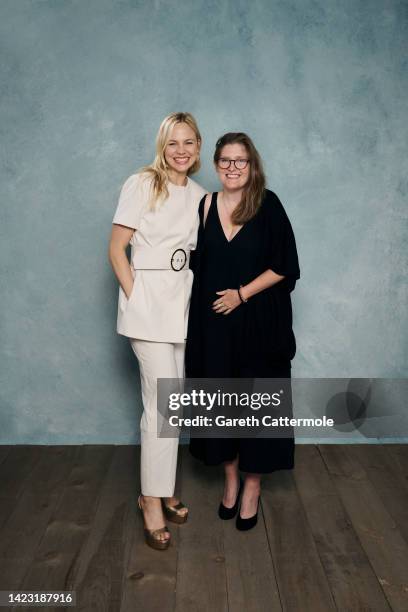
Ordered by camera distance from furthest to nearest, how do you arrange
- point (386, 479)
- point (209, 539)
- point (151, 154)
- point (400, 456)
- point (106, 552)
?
point (400, 456) → point (151, 154) → point (386, 479) → point (209, 539) → point (106, 552)

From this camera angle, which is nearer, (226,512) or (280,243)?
(280,243)

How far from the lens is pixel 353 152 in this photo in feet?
9.98

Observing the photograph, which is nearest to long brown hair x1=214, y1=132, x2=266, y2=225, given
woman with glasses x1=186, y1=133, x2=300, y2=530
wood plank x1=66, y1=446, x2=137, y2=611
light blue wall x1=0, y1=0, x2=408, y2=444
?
woman with glasses x1=186, y1=133, x2=300, y2=530

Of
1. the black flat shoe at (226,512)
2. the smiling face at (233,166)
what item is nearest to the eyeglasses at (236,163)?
the smiling face at (233,166)

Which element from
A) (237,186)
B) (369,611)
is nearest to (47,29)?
(237,186)

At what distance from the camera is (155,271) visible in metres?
2.34

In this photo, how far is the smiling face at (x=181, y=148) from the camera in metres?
2.27

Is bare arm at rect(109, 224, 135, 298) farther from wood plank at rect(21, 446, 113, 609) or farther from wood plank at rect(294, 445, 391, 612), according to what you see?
wood plank at rect(294, 445, 391, 612)

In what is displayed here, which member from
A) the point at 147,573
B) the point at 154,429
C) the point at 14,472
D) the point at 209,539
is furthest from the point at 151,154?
the point at 147,573

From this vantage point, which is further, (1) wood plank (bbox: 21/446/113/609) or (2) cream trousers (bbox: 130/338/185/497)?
(2) cream trousers (bbox: 130/338/185/497)

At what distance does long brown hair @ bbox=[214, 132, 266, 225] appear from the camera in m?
2.29

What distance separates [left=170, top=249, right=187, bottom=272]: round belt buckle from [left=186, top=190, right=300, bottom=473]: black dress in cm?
6

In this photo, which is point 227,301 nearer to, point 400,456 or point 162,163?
point 162,163

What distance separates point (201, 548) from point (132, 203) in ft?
4.26
